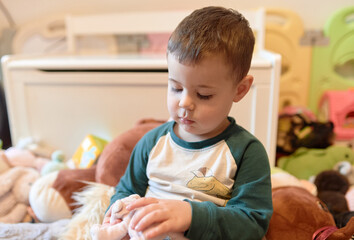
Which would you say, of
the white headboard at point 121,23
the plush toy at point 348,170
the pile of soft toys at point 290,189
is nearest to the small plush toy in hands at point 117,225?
the pile of soft toys at point 290,189

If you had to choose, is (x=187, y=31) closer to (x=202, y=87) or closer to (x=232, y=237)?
(x=202, y=87)

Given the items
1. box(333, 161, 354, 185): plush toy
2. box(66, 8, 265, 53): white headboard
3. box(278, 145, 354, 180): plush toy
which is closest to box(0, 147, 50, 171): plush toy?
box(66, 8, 265, 53): white headboard

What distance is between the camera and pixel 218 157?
2.05 feet

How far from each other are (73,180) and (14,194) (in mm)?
208

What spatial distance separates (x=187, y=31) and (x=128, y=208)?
0.33m

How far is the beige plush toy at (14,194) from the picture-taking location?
944 mm

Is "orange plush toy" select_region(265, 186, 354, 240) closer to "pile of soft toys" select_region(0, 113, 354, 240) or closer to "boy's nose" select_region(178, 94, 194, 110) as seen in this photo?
"pile of soft toys" select_region(0, 113, 354, 240)

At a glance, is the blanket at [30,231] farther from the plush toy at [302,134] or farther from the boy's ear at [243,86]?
the plush toy at [302,134]

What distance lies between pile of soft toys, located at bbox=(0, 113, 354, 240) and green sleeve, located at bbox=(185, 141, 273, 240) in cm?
16

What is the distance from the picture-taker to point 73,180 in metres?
0.96

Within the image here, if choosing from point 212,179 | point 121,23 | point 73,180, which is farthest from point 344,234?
point 121,23

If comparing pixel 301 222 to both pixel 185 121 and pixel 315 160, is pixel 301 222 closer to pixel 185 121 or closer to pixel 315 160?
pixel 185 121

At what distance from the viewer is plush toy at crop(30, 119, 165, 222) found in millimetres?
917

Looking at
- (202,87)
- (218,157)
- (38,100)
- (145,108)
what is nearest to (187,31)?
(202,87)
